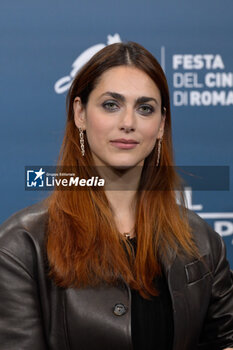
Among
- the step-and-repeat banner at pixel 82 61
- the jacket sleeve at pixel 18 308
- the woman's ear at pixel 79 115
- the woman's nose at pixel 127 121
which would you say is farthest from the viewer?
the step-and-repeat banner at pixel 82 61

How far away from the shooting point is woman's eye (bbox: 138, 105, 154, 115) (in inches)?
58.9

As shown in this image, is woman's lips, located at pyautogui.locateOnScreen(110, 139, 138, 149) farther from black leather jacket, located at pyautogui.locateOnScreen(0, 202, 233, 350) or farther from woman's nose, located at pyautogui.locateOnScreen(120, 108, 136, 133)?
black leather jacket, located at pyautogui.locateOnScreen(0, 202, 233, 350)

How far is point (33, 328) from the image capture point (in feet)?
4.40

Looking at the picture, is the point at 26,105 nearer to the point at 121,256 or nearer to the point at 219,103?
the point at 219,103

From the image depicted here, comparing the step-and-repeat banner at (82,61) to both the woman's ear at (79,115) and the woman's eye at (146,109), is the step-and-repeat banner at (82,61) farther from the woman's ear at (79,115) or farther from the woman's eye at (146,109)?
the woman's eye at (146,109)

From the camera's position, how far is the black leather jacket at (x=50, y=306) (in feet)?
4.40

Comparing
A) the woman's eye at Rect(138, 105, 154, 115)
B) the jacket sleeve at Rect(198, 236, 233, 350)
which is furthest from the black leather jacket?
the woman's eye at Rect(138, 105, 154, 115)

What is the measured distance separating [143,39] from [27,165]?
679 mm

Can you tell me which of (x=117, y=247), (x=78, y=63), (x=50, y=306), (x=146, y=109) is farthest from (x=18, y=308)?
(x=78, y=63)

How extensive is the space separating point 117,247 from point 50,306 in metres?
0.21

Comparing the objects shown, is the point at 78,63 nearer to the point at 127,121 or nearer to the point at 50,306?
the point at 127,121

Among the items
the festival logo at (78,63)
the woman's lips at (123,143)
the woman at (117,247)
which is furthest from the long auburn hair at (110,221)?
the festival logo at (78,63)

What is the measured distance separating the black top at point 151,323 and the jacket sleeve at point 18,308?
8.5 inches

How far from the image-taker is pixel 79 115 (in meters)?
1.55
